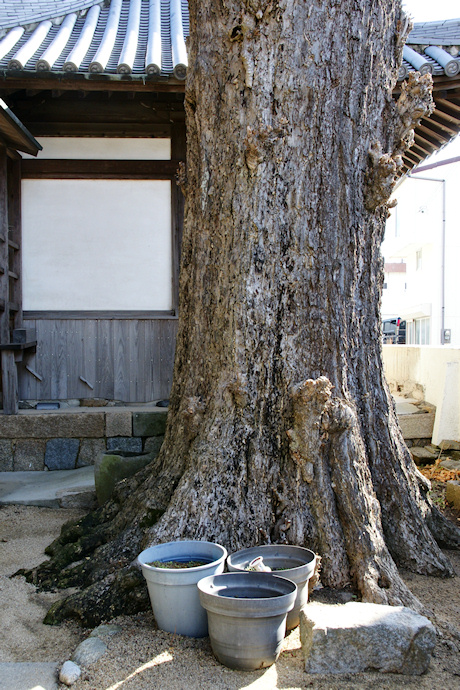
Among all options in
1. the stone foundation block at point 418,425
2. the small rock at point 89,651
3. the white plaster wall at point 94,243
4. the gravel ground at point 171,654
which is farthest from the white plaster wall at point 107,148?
the small rock at point 89,651

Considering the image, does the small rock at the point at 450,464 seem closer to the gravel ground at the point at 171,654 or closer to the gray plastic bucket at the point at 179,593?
the gravel ground at the point at 171,654

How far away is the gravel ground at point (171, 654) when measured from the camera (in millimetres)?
2209

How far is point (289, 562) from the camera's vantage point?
268 centimetres

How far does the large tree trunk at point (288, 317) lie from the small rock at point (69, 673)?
1.36 feet

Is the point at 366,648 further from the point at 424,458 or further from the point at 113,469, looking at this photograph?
the point at 424,458

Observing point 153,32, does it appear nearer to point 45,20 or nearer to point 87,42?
point 87,42

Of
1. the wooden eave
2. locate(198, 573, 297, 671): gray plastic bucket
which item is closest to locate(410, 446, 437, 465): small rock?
locate(198, 573, 297, 671): gray plastic bucket

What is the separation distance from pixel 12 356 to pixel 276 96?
13.1ft

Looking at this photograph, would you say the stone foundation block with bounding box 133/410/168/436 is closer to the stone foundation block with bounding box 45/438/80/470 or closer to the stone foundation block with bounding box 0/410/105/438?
the stone foundation block with bounding box 0/410/105/438

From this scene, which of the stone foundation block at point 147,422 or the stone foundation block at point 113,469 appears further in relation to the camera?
the stone foundation block at point 147,422

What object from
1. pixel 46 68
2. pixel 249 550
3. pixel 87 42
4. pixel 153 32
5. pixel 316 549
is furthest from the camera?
pixel 153 32

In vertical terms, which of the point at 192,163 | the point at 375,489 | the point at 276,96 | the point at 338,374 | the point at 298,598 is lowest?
the point at 298,598

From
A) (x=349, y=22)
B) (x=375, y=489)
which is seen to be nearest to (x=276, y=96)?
(x=349, y=22)

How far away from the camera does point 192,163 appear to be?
3.58 meters
